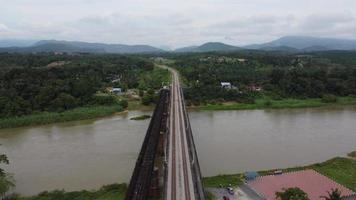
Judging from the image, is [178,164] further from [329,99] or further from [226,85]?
[226,85]

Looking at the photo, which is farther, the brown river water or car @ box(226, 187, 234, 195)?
the brown river water

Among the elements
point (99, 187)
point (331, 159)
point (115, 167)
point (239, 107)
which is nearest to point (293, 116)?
point (239, 107)

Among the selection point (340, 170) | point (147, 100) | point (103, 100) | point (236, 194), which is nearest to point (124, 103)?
point (103, 100)

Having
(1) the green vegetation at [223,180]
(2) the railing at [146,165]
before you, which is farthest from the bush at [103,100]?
(1) the green vegetation at [223,180]

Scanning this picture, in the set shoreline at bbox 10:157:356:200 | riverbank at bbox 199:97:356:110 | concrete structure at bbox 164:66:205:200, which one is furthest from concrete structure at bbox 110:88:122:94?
shoreline at bbox 10:157:356:200

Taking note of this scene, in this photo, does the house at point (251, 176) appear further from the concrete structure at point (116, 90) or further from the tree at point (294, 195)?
the concrete structure at point (116, 90)

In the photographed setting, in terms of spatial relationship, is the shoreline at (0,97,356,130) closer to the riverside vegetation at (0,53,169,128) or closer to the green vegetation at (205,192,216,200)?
the riverside vegetation at (0,53,169,128)
